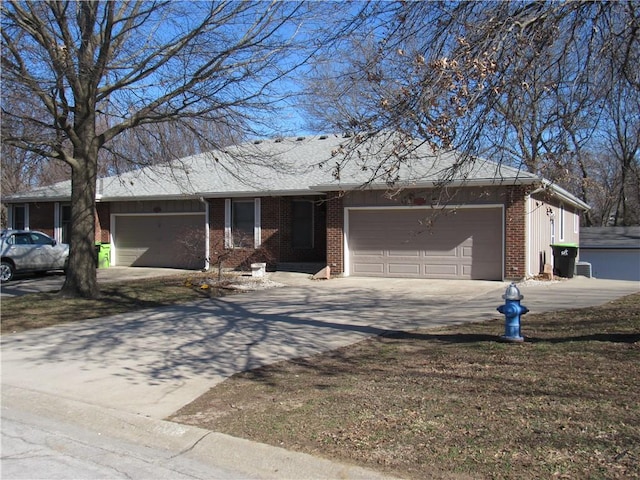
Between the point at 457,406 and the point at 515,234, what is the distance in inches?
472

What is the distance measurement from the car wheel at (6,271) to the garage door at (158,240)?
5.51 metres

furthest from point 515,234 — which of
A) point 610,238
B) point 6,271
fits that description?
point 610,238

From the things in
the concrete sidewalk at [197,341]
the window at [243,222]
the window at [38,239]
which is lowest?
the concrete sidewalk at [197,341]

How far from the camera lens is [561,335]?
27.3 ft

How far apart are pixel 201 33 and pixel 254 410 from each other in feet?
30.0

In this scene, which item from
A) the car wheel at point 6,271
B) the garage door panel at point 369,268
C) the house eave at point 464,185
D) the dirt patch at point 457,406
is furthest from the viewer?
the car wheel at point 6,271

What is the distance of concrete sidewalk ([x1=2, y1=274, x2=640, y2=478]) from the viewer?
632 centimetres

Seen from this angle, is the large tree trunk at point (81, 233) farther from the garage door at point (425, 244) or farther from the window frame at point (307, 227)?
the window frame at point (307, 227)

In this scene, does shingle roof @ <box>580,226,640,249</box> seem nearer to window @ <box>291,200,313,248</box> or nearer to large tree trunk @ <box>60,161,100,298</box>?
window @ <box>291,200,313,248</box>

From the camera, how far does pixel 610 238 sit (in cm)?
3206

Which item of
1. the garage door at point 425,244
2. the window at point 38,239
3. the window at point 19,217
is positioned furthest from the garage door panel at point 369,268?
the window at point 19,217

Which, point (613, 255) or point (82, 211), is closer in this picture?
point (82, 211)

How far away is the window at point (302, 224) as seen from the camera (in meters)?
21.1

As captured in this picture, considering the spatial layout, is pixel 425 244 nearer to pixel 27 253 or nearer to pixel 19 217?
pixel 27 253
